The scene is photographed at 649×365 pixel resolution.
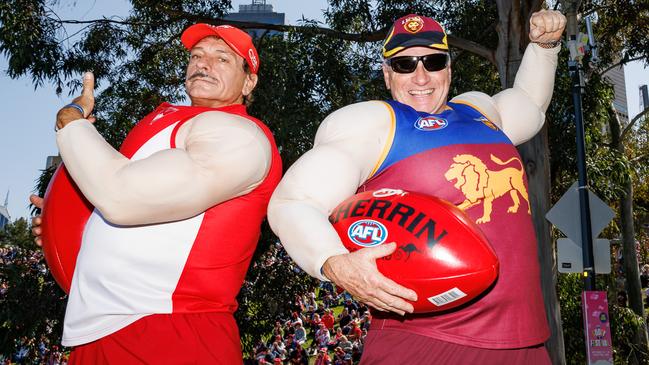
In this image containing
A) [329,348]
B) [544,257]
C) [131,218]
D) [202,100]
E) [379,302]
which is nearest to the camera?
[379,302]

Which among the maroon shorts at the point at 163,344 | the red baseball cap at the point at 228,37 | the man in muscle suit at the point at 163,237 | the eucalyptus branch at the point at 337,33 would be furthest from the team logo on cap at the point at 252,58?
the eucalyptus branch at the point at 337,33

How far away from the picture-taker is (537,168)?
9.87 meters

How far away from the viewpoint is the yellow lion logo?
98.7 inches

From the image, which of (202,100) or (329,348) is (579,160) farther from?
(329,348)

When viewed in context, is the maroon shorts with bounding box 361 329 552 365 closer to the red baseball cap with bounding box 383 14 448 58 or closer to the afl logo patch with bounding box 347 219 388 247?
the afl logo patch with bounding box 347 219 388 247

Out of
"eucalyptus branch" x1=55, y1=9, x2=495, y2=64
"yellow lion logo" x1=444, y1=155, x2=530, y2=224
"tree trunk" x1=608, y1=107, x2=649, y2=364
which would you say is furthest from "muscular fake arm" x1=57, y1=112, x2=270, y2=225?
"tree trunk" x1=608, y1=107, x2=649, y2=364

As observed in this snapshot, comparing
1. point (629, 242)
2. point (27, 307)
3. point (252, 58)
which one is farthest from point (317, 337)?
point (252, 58)

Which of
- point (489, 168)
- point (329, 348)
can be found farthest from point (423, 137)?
point (329, 348)

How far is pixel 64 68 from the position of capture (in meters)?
12.8

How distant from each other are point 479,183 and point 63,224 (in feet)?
5.44

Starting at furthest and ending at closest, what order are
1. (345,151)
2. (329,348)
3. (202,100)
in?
1. (329,348)
2. (202,100)
3. (345,151)

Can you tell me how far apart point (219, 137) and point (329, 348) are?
2243 cm

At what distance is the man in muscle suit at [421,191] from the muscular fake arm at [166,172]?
0.20m

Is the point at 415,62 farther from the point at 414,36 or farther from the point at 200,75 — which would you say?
the point at 200,75
